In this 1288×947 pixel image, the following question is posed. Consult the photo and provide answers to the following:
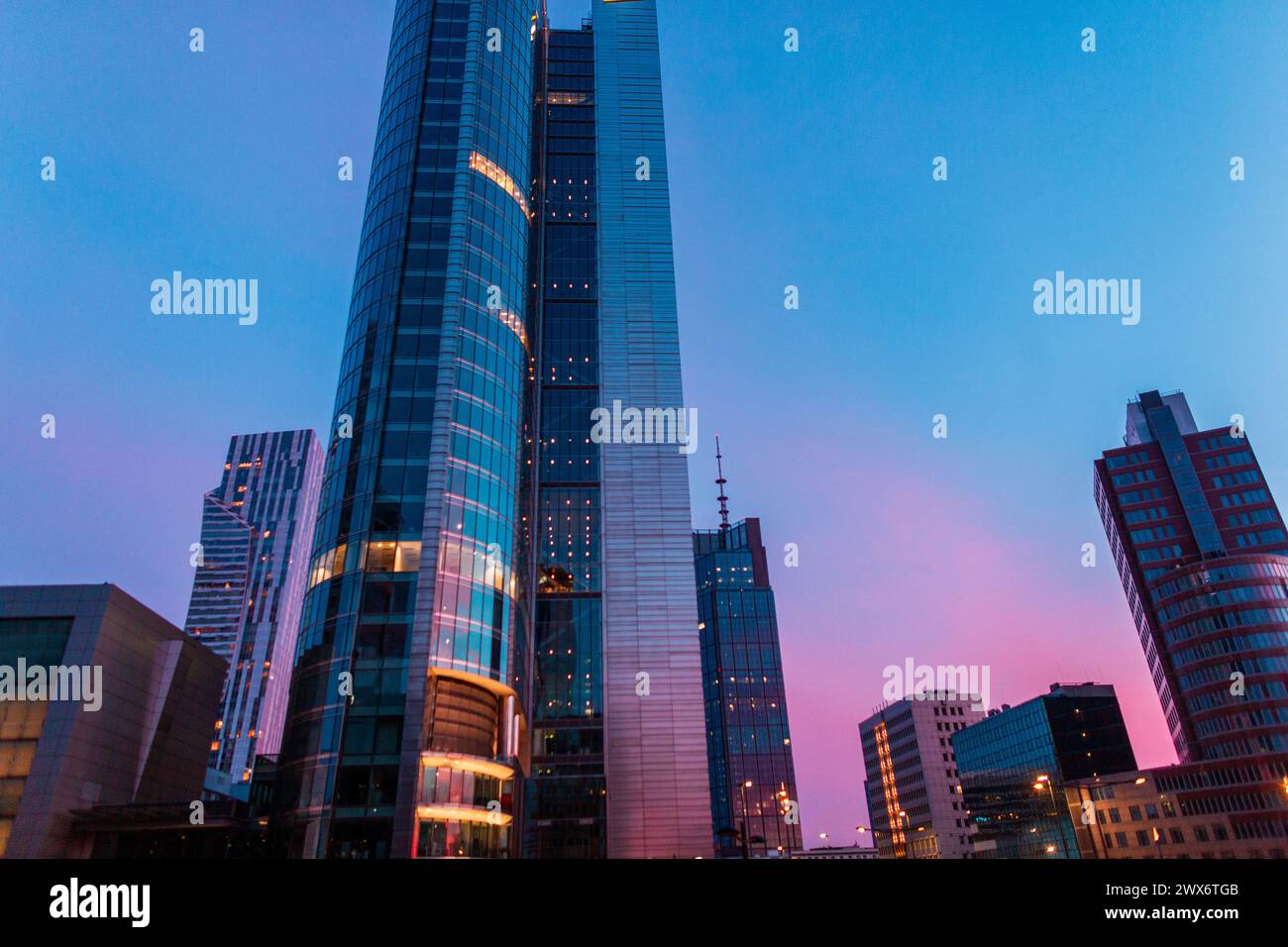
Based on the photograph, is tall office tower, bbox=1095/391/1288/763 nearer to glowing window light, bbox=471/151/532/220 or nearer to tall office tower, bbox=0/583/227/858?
glowing window light, bbox=471/151/532/220

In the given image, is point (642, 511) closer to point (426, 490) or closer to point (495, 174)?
point (495, 174)

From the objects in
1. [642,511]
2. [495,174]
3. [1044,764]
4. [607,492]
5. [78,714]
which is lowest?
[78,714]

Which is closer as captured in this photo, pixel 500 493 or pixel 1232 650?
pixel 500 493

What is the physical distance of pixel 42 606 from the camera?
56.4 meters

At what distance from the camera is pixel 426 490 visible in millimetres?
61781

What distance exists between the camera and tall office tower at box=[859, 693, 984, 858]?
170 m

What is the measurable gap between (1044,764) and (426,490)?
13645 centimetres

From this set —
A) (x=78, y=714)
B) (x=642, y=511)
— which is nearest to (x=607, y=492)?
(x=642, y=511)

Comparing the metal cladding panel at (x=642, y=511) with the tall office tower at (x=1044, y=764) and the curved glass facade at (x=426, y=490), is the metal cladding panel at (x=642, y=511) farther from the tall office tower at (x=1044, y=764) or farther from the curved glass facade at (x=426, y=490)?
the tall office tower at (x=1044, y=764)

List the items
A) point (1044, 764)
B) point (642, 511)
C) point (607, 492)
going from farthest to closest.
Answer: point (1044, 764), point (607, 492), point (642, 511)

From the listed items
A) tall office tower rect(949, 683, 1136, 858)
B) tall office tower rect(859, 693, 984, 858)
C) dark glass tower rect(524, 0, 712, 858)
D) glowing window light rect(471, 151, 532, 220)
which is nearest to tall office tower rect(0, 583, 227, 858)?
dark glass tower rect(524, 0, 712, 858)

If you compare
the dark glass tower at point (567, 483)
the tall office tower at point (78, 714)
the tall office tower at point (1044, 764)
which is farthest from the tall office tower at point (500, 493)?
the tall office tower at point (1044, 764)

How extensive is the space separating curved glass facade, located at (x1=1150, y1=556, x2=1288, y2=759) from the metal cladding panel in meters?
71.1

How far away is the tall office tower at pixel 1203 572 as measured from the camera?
100000 millimetres
